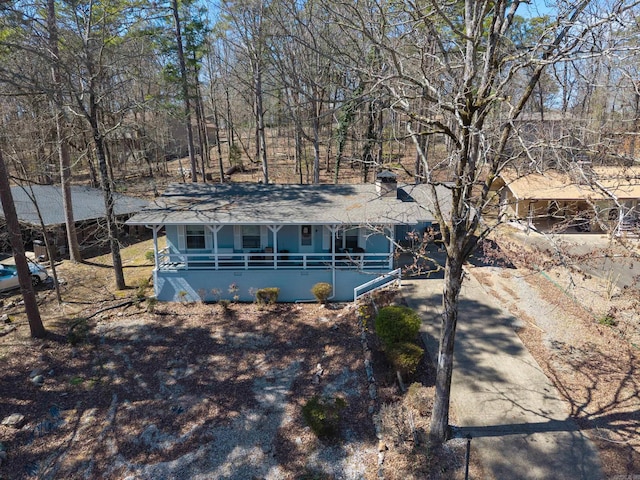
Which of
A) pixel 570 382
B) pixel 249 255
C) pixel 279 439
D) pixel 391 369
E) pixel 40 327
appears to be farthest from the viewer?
pixel 249 255

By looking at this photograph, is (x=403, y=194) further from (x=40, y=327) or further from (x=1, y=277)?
(x=1, y=277)

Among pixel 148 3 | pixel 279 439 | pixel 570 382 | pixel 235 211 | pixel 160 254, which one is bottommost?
pixel 279 439

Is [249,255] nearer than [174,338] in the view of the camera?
No

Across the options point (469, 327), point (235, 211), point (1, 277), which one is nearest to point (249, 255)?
point (235, 211)

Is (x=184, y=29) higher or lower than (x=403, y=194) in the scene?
higher

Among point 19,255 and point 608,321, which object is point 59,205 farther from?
point 608,321

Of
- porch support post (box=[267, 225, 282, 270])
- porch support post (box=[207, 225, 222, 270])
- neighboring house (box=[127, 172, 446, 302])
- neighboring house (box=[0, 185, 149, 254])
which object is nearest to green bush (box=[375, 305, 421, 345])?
neighboring house (box=[127, 172, 446, 302])

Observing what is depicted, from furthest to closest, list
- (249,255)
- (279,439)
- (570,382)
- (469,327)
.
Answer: (249,255) < (469,327) < (570,382) < (279,439)

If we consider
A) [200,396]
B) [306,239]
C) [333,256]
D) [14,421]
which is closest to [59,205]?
[306,239]
